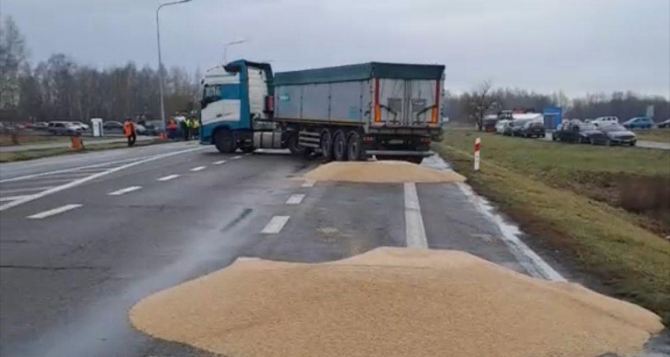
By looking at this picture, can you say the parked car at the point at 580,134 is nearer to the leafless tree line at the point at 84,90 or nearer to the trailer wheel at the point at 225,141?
the trailer wheel at the point at 225,141

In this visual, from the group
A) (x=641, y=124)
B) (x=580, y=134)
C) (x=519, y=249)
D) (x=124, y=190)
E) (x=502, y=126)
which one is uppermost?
(x=519, y=249)

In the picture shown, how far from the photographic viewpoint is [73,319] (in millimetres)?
6688

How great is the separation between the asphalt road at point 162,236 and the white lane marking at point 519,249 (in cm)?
2

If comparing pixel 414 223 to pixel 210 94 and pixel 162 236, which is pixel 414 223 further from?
pixel 210 94

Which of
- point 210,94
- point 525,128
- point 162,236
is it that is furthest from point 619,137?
point 162,236

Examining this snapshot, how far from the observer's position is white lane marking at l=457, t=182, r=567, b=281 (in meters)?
8.34

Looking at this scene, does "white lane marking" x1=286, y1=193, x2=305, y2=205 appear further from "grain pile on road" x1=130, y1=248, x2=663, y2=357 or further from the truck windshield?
the truck windshield

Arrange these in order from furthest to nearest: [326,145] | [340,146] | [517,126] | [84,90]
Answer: [84,90]
[517,126]
[326,145]
[340,146]

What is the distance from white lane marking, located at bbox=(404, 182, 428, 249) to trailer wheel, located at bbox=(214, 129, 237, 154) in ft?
59.6

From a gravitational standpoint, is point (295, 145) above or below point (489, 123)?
above

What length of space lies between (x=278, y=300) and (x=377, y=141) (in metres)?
19.2

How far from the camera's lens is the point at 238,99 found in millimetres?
32875

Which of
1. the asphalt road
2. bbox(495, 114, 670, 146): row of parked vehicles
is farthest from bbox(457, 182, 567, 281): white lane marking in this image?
bbox(495, 114, 670, 146): row of parked vehicles

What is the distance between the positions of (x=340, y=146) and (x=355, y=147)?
154 cm
